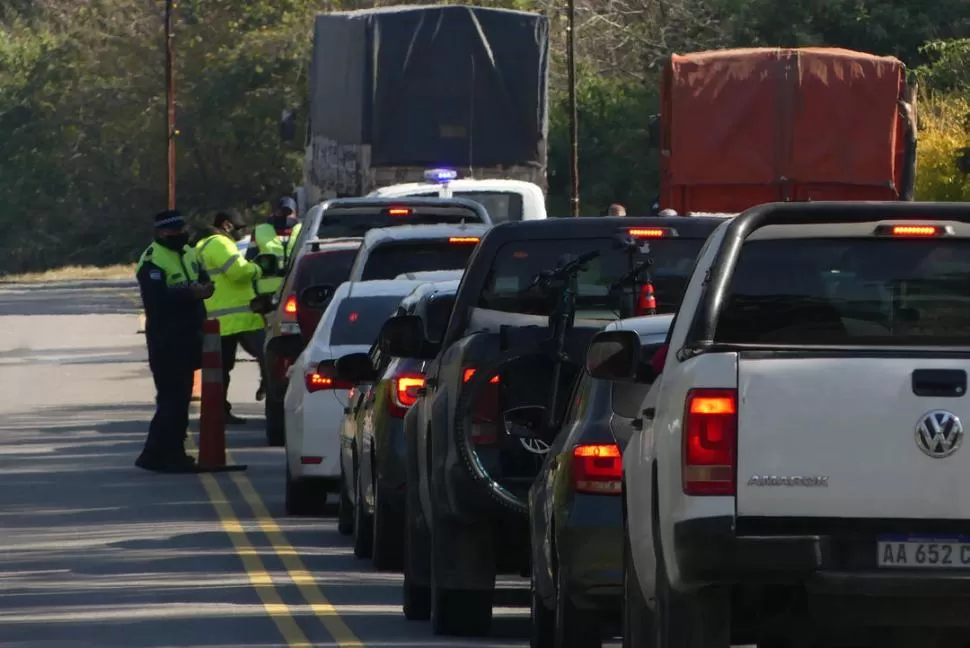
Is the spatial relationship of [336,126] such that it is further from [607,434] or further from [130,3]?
[130,3]

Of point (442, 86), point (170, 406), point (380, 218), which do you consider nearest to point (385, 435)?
point (170, 406)

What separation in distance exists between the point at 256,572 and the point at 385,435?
1.27 meters

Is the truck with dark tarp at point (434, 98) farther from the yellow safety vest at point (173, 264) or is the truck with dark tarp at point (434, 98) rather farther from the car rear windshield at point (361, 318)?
the car rear windshield at point (361, 318)

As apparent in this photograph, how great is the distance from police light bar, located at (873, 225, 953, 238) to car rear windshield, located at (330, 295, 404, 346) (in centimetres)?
887

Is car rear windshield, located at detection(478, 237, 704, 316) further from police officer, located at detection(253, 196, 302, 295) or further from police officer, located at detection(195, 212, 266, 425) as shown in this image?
police officer, located at detection(253, 196, 302, 295)

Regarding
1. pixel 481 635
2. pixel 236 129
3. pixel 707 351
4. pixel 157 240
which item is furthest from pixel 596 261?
pixel 236 129

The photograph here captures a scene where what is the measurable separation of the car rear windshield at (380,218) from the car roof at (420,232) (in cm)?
328

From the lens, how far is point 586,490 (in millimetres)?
9141

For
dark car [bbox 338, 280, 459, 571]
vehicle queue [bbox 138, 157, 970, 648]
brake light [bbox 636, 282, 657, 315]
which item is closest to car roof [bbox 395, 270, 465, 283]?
dark car [bbox 338, 280, 459, 571]

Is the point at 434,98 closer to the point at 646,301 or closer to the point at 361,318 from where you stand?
the point at 361,318

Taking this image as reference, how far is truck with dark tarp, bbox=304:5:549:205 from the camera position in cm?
3122

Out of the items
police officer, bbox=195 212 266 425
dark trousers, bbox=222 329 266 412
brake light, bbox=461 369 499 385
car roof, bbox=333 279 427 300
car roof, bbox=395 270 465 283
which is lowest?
dark trousers, bbox=222 329 266 412

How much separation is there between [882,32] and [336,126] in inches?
665

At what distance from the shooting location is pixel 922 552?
7.35 meters
